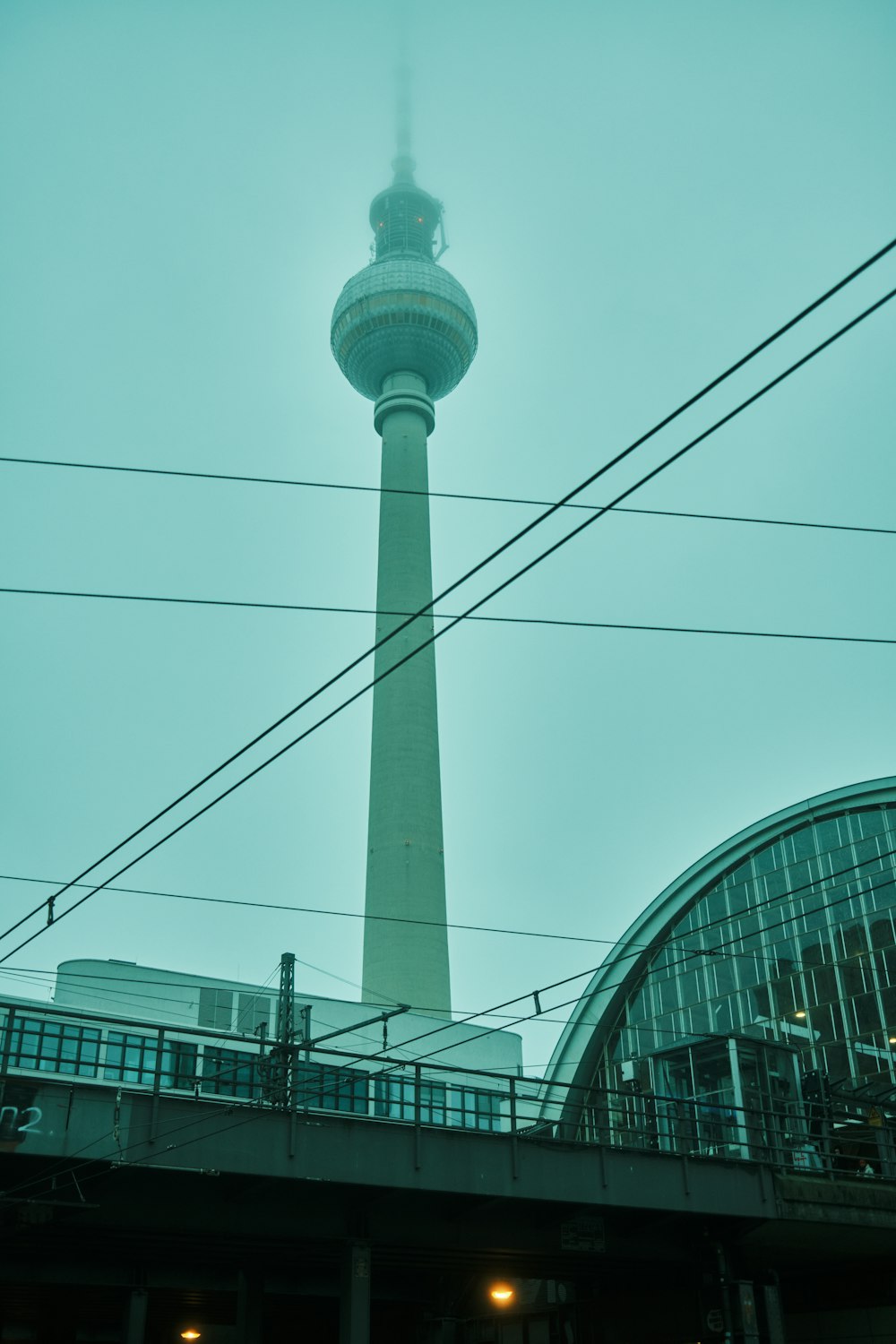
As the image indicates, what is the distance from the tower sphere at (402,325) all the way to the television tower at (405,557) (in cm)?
10

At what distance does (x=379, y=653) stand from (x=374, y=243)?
152 feet

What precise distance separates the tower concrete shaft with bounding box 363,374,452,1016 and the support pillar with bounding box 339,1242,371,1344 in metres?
41.9

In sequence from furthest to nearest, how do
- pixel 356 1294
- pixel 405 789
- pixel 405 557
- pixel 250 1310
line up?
pixel 405 557 → pixel 405 789 → pixel 250 1310 → pixel 356 1294

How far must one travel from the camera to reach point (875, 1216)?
26.6 meters

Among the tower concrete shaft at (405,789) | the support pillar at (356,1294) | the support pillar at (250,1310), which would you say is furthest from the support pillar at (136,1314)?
the tower concrete shaft at (405,789)

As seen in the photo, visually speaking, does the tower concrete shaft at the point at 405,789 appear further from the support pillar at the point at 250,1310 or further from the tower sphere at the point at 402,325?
the support pillar at the point at 250,1310

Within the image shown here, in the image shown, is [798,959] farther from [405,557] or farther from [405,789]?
[405,557]

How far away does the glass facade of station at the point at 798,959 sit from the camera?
46906 millimetres

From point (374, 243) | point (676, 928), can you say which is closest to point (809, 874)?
point (676, 928)

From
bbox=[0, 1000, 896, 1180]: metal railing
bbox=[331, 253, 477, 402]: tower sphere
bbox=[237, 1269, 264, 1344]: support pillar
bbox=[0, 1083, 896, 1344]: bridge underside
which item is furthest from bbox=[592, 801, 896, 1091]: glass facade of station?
bbox=[331, 253, 477, 402]: tower sphere

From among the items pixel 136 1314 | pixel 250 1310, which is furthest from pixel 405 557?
pixel 250 1310

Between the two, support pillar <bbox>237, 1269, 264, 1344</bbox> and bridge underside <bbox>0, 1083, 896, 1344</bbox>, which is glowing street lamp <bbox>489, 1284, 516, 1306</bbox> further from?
support pillar <bbox>237, 1269, 264, 1344</bbox>

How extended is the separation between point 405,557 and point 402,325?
77.4 ft

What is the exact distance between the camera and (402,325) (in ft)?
320
